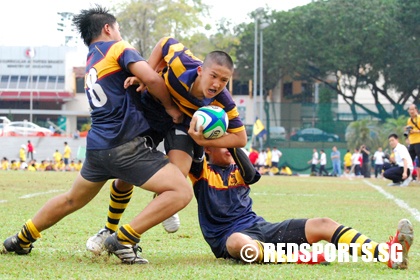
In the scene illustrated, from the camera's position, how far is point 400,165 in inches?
923

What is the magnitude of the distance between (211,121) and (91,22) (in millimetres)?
1398

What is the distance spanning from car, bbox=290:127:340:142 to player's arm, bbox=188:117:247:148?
37.5 metres

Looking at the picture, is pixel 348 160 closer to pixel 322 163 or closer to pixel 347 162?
pixel 347 162

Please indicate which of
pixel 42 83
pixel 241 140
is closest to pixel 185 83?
pixel 241 140

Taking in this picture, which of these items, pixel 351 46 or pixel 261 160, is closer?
pixel 261 160

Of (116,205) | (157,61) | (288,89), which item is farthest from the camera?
(288,89)

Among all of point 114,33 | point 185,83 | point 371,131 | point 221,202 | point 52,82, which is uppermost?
point 114,33

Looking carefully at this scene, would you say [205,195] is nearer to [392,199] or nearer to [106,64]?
[106,64]

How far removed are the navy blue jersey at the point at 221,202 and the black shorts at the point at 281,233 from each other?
0.10m

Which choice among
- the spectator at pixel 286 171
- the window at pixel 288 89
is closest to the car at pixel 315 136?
the spectator at pixel 286 171

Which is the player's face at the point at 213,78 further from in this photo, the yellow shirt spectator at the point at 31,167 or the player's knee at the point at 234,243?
the yellow shirt spectator at the point at 31,167

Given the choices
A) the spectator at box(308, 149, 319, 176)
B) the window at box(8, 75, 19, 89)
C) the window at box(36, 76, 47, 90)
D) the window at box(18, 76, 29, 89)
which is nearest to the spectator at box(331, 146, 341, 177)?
the spectator at box(308, 149, 319, 176)

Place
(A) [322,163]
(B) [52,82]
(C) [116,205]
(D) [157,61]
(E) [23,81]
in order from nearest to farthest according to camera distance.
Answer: (D) [157,61]
(C) [116,205]
(A) [322,163]
(B) [52,82]
(E) [23,81]

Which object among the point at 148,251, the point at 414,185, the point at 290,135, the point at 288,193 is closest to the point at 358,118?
the point at 290,135
